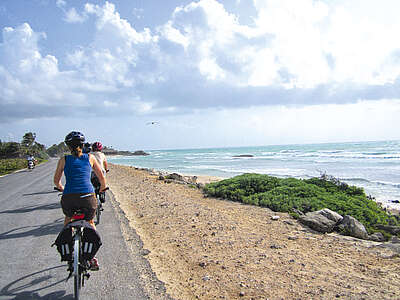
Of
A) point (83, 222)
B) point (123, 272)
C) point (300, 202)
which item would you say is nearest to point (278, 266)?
point (123, 272)

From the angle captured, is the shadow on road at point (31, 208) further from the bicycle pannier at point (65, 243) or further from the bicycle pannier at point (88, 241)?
the bicycle pannier at point (88, 241)

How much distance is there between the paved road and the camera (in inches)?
140

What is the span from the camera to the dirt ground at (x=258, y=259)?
3770 millimetres

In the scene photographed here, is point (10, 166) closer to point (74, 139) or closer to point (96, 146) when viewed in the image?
point (96, 146)

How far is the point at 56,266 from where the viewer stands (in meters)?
4.30

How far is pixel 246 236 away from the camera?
6.09m

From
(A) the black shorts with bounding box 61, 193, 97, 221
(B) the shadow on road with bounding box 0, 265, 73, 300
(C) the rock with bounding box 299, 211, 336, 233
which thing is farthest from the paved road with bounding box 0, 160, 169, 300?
(C) the rock with bounding box 299, 211, 336, 233

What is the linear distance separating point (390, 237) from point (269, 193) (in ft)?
13.1

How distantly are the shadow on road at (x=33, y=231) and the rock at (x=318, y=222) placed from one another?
6.03 meters

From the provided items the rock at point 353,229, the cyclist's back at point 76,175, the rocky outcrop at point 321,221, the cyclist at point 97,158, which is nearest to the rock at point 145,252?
the cyclist's back at point 76,175

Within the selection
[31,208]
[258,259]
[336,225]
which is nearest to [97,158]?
[31,208]

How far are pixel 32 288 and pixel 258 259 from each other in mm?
3432

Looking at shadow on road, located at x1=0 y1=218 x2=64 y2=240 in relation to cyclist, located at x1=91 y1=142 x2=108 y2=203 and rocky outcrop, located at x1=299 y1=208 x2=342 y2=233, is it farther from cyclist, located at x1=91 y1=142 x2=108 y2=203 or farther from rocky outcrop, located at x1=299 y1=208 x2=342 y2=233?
rocky outcrop, located at x1=299 y1=208 x2=342 y2=233

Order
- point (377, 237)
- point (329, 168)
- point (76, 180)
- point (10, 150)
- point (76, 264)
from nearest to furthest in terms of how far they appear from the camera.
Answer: point (76, 264)
point (76, 180)
point (377, 237)
point (329, 168)
point (10, 150)
